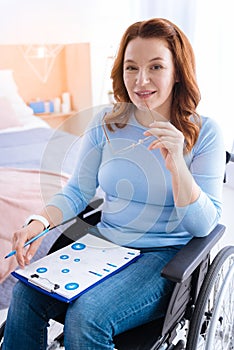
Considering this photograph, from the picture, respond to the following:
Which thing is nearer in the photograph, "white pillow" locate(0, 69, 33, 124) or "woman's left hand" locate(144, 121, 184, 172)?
"woman's left hand" locate(144, 121, 184, 172)

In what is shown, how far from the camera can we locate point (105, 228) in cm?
128

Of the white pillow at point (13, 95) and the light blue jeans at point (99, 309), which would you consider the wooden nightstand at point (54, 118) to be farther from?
the light blue jeans at point (99, 309)

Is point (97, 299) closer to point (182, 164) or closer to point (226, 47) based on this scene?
point (182, 164)

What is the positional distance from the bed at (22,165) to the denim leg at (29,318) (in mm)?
597

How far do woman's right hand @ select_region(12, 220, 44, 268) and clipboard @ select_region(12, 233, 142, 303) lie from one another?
28 mm

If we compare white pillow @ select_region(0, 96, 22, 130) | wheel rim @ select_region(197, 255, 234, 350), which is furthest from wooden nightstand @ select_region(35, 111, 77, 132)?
wheel rim @ select_region(197, 255, 234, 350)

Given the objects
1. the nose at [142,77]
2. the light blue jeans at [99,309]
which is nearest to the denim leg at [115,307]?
the light blue jeans at [99,309]

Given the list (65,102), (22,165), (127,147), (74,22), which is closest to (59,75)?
(65,102)

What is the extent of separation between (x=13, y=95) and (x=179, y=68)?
217 centimetres

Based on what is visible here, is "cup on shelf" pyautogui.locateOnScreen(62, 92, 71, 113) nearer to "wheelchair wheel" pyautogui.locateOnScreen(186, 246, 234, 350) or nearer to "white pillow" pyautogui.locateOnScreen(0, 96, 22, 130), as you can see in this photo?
"white pillow" pyautogui.locateOnScreen(0, 96, 22, 130)

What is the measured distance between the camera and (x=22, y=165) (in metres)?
2.20

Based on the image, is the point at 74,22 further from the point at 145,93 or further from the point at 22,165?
the point at 145,93

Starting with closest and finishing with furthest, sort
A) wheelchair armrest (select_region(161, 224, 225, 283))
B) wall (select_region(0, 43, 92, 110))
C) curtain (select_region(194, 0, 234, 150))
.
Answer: wheelchair armrest (select_region(161, 224, 225, 283)), curtain (select_region(194, 0, 234, 150)), wall (select_region(0, 43, 92, 110))

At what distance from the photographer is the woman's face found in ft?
3.82
